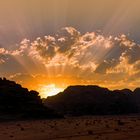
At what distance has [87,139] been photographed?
35.2 m

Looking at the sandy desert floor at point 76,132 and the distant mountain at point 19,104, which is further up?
the distant mountain at point 19,104

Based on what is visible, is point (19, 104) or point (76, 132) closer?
point (76, 132)

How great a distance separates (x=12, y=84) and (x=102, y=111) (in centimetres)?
6879

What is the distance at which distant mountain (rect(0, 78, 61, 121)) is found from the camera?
407 ft

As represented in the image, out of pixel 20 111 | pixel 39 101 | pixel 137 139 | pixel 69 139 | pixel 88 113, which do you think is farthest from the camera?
pixel 88 113

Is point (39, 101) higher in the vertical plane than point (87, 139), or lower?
higher

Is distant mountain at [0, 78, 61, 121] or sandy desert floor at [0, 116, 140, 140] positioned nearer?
sandy desert floor at [0, 116, 140, 140]

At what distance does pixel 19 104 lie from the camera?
133875mm

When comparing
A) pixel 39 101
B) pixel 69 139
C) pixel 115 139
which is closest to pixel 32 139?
pixel 69 139

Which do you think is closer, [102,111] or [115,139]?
[115,139]

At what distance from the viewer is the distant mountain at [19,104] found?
124188 millimetres

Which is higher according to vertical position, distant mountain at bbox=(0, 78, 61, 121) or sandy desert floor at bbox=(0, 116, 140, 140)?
distant mountain at bbox=(0, 78, 61, 121)

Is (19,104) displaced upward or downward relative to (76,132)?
upward

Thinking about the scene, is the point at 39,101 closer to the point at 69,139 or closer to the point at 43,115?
the point at 43,115
